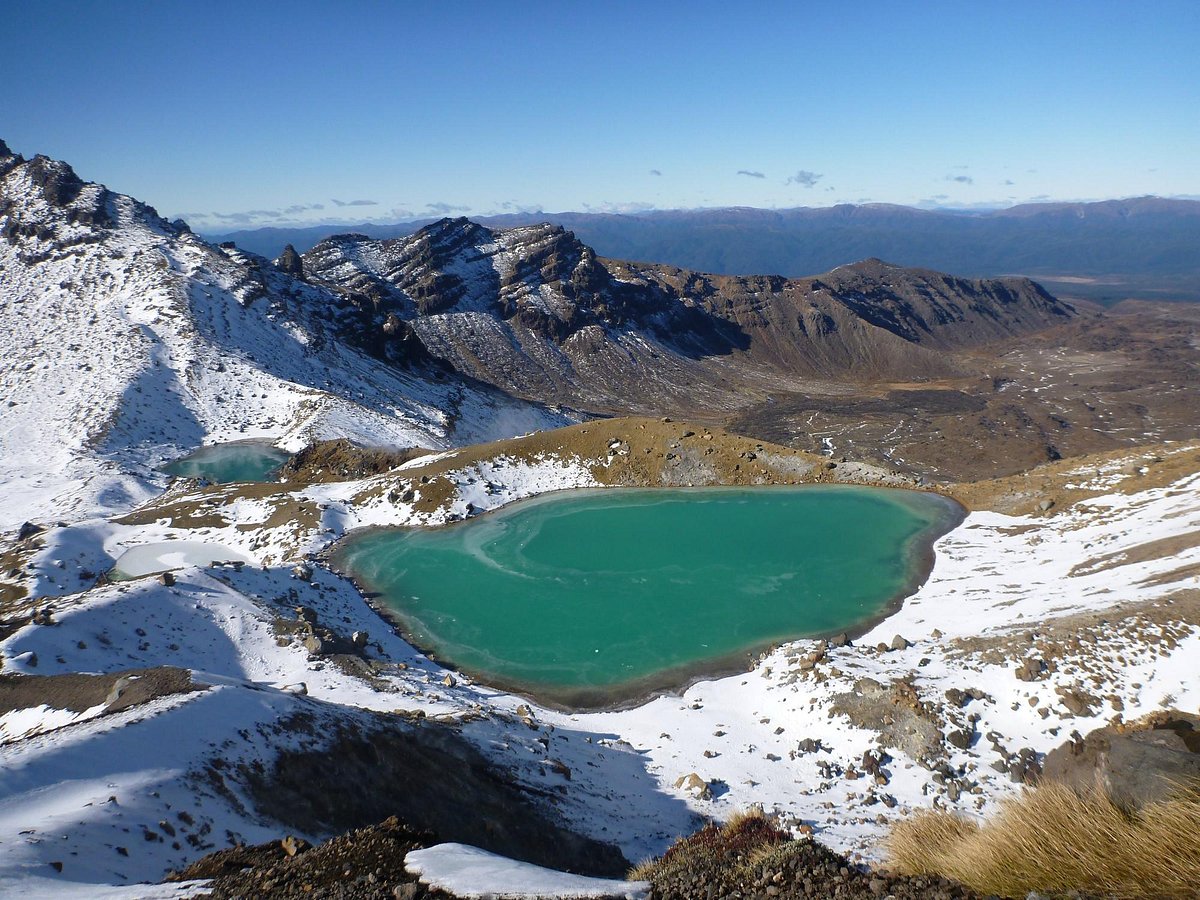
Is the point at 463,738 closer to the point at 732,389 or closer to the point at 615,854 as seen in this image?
the point at 615,854

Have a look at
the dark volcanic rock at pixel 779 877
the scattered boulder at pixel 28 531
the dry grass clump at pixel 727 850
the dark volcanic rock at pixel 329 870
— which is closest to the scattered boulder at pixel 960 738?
the dry grass clump at pixel 727 850

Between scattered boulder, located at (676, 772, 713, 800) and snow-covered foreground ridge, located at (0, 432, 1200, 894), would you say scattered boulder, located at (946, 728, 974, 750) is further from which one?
scattered boulder, located at (676, 772, 713, 800)

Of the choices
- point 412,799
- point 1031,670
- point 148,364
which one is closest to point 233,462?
point 148,364

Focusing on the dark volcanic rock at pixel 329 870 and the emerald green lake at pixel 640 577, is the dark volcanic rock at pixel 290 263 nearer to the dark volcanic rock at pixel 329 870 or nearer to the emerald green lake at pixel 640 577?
the emerald green lake at pixel 640 577

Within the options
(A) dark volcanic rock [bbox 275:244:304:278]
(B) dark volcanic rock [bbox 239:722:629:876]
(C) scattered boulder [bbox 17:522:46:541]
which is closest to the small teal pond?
(C) scattered boulder [bbox 17:522:46:541]

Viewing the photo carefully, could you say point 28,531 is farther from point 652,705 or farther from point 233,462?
point 652,705
